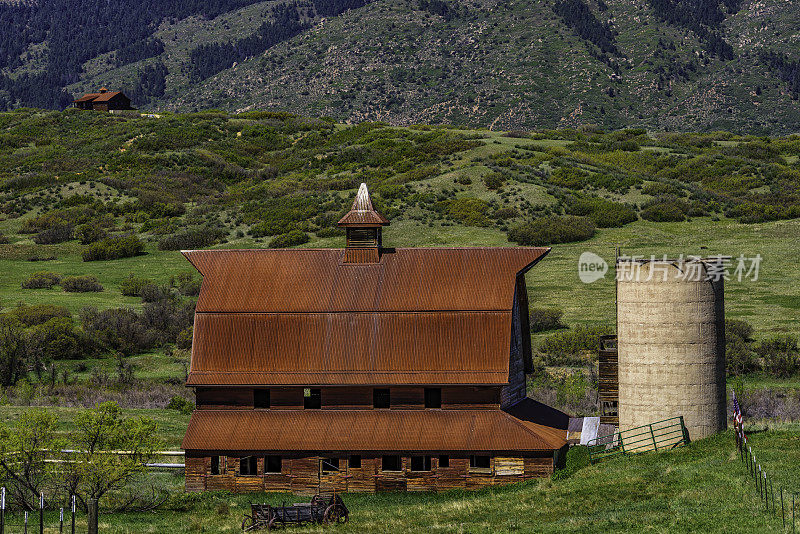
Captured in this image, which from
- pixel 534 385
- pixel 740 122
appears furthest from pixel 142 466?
pixel 740 122

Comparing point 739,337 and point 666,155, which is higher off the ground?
point 666,155

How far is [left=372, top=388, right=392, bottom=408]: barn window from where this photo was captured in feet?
116

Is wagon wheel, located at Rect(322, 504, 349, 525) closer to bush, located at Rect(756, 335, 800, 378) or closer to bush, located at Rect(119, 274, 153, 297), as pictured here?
bush, located at Rect(756, 335, 800, 378)

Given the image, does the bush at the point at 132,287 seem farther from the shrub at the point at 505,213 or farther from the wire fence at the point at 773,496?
the wire fence at the point at 773,496

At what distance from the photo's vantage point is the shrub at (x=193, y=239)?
83188 mm

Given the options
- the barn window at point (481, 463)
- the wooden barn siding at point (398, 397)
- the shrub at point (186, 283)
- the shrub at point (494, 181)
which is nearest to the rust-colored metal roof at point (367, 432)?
the wooden barn siding at point (398, 397)

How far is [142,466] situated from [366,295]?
10.2m

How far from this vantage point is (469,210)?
3265 inches

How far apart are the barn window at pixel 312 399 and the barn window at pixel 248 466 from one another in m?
2.68

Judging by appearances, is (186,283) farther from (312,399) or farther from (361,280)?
(312,399)

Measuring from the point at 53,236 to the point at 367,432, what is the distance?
203ft

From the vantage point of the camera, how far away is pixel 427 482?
33.6 m

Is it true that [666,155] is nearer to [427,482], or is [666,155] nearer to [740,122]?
[740,122]

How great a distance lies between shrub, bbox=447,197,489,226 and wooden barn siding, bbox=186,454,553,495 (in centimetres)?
4805
